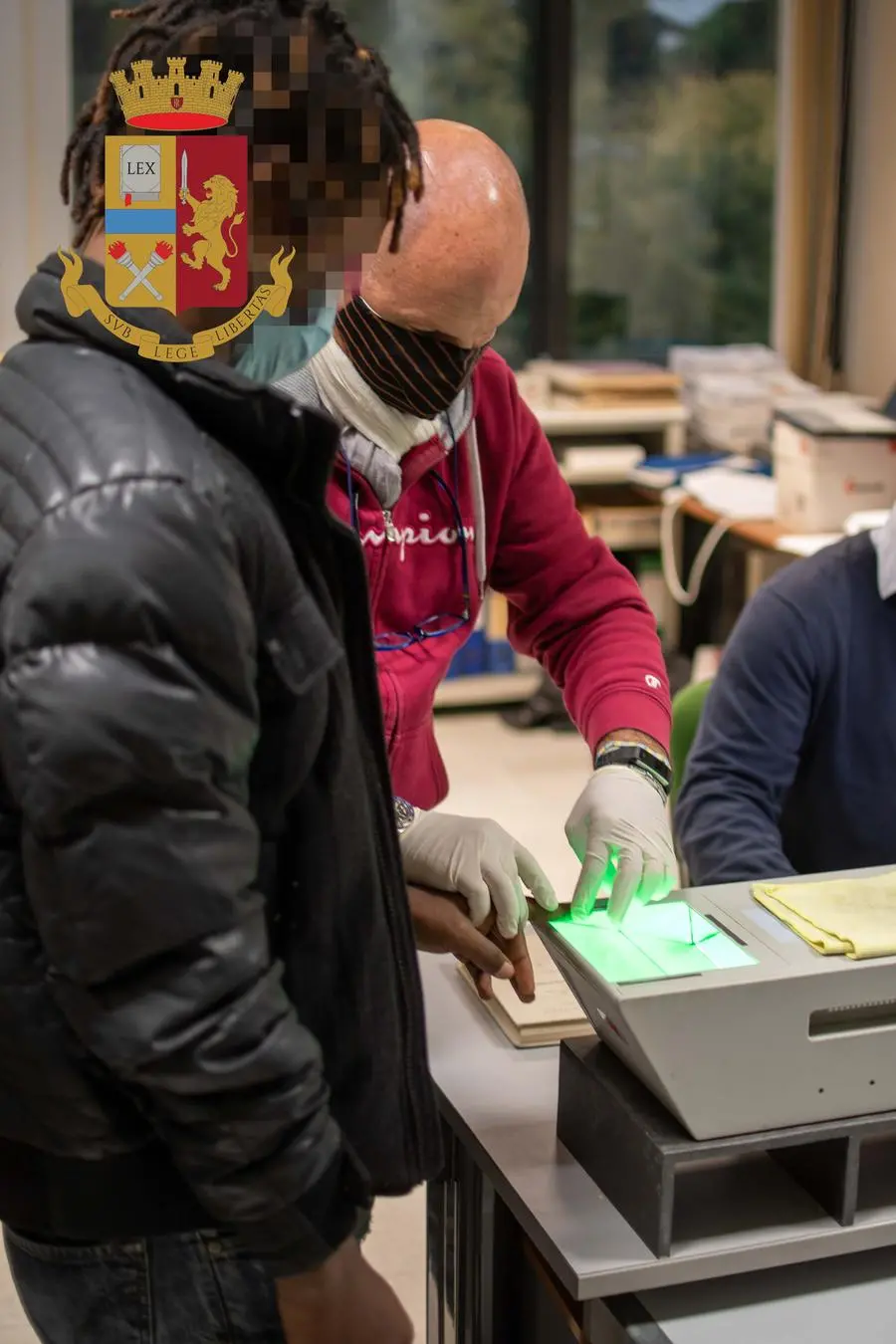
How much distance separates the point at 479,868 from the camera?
1223 millimetres

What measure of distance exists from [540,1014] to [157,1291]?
1.61 feet

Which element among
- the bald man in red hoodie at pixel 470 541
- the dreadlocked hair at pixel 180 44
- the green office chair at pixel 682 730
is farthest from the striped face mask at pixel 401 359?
the green office chair at pixel 682 730

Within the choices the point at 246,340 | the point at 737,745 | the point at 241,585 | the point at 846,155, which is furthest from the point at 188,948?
the point at 846,155

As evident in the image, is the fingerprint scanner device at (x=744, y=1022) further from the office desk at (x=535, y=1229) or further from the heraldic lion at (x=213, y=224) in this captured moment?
the heraldic lion at (x=213, y=224)

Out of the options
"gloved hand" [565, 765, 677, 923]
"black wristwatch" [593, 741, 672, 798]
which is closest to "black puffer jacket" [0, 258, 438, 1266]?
"gloved hand" [565, 765, 677, 923]

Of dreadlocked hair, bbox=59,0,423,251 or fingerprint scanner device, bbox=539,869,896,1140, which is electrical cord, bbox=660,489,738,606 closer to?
fingerprint scanner device, bbox=539,869,896,1140

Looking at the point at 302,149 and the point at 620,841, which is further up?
the point at 302,149

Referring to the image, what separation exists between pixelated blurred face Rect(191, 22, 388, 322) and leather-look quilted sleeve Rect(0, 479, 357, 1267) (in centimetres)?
19

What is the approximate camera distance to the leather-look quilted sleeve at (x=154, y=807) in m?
0.76

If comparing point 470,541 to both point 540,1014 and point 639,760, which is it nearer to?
point 639,760

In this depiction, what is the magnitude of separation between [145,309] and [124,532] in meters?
0.17

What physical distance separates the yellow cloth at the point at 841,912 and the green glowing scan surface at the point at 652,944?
0.06m

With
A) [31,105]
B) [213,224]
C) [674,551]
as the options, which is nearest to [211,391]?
[213,224]

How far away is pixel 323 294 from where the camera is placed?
918mm
